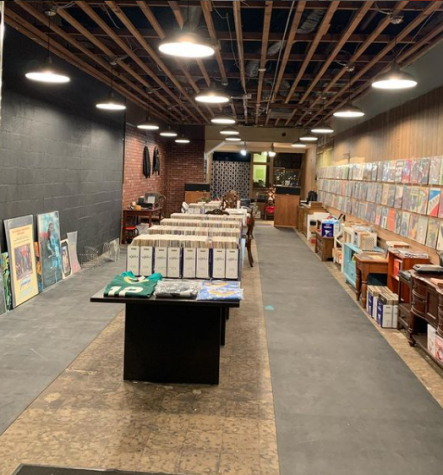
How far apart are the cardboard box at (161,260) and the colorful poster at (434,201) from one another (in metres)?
3.36

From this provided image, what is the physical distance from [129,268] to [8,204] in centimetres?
278

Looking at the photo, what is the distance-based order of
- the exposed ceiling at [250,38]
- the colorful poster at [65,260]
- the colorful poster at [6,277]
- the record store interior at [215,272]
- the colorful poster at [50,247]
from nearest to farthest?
the record store interior at [215,272] < the exposed ceiling at [250,38] < the colorful poster at [6,277] < the colorful poster at [50,247] < the colorful poster at [65,260]

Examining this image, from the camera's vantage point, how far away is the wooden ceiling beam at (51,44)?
562 centimetres

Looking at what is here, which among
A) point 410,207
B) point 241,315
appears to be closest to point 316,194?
point 410,207

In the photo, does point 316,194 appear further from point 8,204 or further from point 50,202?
point 8,204

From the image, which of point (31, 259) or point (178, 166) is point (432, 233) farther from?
point (178, 166)

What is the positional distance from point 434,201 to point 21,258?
5.15 metres

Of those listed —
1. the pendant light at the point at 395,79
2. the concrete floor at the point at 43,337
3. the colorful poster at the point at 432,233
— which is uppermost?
the pendant light at the point at 395,79

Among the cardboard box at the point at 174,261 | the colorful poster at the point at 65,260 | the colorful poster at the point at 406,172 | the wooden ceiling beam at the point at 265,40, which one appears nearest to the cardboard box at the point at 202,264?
the cardboard box at the point at 174,261

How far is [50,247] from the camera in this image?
722 centimetres

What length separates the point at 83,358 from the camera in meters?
4.49

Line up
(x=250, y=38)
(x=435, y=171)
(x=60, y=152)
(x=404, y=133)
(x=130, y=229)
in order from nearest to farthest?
(x=435, y=171) < (x=250, y=38) < (x=404, y=133) < (x=60, y=152) < (x=130, y=229)

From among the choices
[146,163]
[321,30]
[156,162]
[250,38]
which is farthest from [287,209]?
[321,30]

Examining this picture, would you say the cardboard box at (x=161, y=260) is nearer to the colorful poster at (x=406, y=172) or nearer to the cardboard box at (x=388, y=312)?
the cardboard box at (x=388, y=312)
